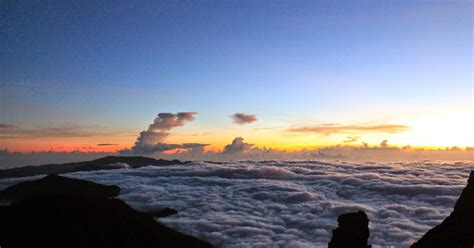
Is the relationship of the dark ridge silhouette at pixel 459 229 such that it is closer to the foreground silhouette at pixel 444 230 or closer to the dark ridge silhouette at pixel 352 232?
the foreground silhouette at pixel 444 230

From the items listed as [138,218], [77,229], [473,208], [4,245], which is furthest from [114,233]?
[473,208]

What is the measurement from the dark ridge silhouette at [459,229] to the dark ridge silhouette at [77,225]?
118m

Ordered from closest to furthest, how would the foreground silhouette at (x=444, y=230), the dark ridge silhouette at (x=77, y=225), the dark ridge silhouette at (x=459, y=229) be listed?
the dark ridge silhouette at (x=459, y=229), the foreground silhouette at (x=444, y=230), the dark ridge silhouette at (x=77, y=225)

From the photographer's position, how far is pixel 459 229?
5003cm

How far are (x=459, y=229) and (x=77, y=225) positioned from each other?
134 meters

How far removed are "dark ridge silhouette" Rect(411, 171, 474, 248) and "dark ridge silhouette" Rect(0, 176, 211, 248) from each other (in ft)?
387

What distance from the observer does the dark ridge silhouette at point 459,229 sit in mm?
48938

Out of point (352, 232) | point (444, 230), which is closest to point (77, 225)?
point (352, 232)

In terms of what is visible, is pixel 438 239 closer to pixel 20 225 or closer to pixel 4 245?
pixel 4 245

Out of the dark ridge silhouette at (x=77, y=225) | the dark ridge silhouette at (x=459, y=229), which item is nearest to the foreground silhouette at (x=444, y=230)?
the dark ridge silhouette at (x=459, y=229)

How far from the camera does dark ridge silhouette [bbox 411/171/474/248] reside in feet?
161

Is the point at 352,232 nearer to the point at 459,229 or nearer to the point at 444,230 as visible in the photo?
the point at 444,230

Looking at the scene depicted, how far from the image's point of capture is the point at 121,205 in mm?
189875

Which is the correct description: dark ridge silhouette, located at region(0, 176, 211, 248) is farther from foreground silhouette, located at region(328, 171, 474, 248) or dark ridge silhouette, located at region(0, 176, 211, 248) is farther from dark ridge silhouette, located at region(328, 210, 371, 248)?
foreground silhouette, located at region(328, 171, 474, 248)
